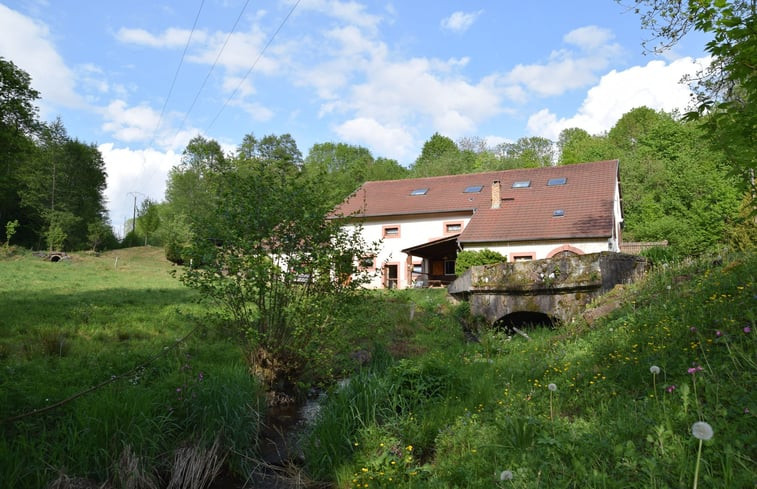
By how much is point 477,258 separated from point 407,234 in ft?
23.6

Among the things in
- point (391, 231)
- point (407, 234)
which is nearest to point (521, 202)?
point (407, 234)

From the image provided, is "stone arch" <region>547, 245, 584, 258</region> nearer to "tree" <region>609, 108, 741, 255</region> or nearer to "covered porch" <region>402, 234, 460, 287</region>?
"covered porch" <region>402, 234, 460, 287</region>

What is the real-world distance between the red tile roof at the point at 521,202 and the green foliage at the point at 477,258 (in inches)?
48.9

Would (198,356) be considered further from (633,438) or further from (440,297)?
(440,297)

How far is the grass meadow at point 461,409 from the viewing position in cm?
354

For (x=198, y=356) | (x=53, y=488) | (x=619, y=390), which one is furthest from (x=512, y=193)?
(x=53, y=488)

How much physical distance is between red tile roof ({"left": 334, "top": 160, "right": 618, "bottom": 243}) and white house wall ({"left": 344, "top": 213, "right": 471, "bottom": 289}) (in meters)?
0.59

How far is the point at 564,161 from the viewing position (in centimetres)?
5166

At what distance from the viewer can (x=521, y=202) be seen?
2702 centimetres

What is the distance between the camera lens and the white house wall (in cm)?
2898

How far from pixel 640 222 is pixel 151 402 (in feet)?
126

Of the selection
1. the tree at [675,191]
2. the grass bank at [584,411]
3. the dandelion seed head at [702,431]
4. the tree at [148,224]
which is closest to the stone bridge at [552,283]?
the grass bank at [584,411]

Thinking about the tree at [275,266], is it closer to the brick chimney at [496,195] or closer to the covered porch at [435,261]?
the covered porch at [435,261]

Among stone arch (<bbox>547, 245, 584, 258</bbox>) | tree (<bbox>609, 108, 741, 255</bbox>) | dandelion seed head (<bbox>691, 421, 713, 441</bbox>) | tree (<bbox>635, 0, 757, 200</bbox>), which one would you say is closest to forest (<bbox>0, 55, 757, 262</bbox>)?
tree (<bbox>609, 108, 741, 255</bbox>)
